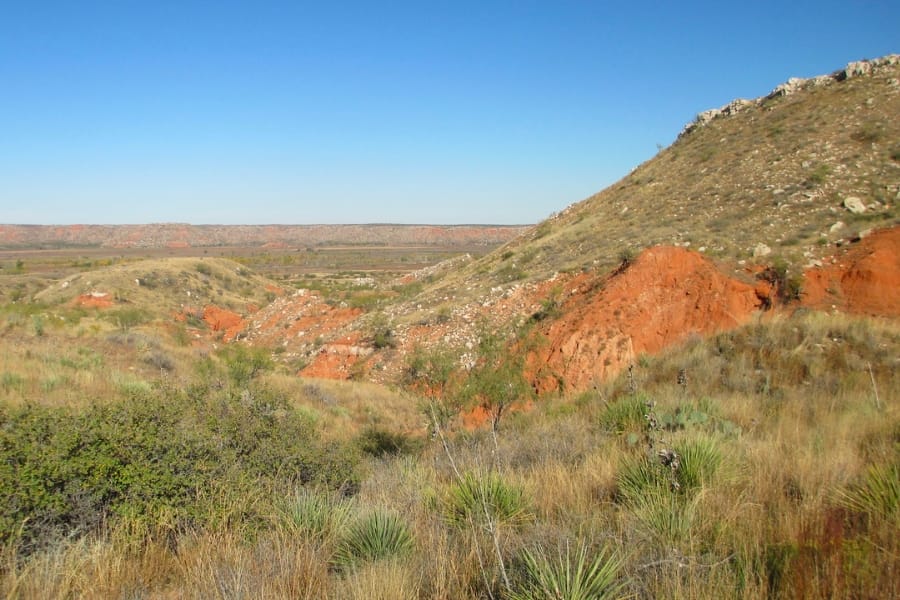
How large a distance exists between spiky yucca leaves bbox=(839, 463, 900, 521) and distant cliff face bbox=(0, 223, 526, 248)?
141 metres

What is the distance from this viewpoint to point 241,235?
562 ft

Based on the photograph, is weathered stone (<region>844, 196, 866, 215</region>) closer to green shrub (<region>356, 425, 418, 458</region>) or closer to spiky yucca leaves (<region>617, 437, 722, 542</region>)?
green shrub (<region>356, 425, 418, 458</region>)

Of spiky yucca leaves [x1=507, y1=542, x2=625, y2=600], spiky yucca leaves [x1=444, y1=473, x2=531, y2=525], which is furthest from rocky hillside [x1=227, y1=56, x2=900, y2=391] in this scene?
spiky yucca leaves [x1=507, y1=542, x2=625, y2=600]

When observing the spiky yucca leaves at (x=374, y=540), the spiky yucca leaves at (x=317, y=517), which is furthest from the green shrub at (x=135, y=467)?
the spiky yucca leaves at (x=374, y=540)

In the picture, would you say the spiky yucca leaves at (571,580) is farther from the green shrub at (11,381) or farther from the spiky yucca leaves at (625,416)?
the green shrub at (11,381)

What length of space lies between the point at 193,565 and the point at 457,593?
5.52 ft

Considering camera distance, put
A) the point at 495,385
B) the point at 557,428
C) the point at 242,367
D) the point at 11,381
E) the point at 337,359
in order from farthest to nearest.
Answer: the point at 337,359 < the point at 242,367 < the point at 495,385 < the point at 11,381 < the point at 557,428

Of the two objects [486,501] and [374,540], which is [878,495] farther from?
[374,540]

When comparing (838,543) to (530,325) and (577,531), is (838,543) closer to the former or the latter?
(577,531)

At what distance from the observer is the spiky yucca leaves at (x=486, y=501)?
3775 mm

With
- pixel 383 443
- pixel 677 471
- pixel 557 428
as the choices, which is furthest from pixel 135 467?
pixel 383 443

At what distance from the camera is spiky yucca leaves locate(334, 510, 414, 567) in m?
3.24

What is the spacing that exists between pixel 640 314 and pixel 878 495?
12799 mm

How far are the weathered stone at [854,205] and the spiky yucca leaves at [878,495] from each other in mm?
17510
